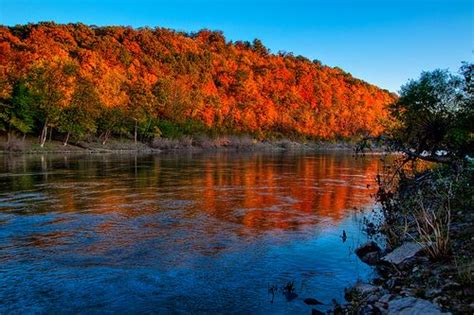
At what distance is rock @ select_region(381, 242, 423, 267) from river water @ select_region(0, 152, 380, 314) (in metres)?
0.57

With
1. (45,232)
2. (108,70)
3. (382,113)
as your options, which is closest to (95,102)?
(108,70)

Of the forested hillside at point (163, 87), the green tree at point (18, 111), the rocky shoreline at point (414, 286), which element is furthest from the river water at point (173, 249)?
the green tree at point (18, 111)

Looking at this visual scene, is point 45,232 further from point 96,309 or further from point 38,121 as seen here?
point 38,121

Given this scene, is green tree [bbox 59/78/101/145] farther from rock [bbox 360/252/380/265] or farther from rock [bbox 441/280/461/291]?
rock [bbox 441/280/461/291]

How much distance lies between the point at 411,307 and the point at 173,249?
694cm

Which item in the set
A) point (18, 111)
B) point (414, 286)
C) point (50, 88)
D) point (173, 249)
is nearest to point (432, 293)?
point (414, 286)

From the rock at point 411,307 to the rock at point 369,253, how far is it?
13.4 ft

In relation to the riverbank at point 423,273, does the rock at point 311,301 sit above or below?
below

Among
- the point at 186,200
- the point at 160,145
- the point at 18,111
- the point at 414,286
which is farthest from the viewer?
the point at 160,145

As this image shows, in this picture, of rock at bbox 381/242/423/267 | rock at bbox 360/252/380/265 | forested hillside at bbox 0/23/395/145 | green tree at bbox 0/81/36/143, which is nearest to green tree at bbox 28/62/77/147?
forested hillside at bbox 0/23/395/145

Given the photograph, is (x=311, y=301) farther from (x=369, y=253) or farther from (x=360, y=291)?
(x=369, y=253)

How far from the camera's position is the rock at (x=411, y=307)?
6786 millimetres

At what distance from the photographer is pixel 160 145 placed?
88688 mm

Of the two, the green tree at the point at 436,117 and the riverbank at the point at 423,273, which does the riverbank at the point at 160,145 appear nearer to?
the green tree at the point at 436,117
